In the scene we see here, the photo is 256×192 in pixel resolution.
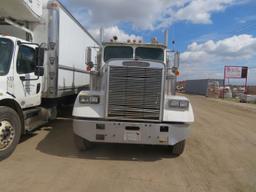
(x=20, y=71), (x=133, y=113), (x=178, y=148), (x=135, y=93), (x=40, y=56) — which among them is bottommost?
(x=178, y=148)

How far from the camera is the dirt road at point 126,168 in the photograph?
15.6 feet

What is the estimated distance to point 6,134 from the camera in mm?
5980

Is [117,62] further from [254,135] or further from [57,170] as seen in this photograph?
[254,135]

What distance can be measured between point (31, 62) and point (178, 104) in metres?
3.72

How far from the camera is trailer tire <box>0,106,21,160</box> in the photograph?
5.86m

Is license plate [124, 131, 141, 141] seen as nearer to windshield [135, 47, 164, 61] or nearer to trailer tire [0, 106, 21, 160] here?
trailer tire [0, 106, 21, 160]

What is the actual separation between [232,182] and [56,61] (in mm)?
5780

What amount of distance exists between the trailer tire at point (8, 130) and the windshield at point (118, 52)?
2925 millimetres

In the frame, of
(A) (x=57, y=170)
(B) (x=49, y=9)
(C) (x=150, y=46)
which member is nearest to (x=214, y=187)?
(A) (x=57, y=170)

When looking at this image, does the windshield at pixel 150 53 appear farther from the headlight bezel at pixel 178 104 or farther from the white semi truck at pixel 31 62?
the headlight bezel at pixel 178 104

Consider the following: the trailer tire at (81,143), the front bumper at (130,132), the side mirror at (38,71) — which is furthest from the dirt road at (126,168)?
the side mirror at (38,71)

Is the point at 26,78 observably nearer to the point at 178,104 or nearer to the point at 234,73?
the point at 178,104

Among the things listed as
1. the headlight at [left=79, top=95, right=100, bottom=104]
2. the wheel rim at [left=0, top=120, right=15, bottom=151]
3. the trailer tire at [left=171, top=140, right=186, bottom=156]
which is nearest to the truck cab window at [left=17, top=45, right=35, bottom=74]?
the wheel rim at [left=0, top=120, right=15, bottom=151]

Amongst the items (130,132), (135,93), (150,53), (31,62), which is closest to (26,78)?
(31,62)
